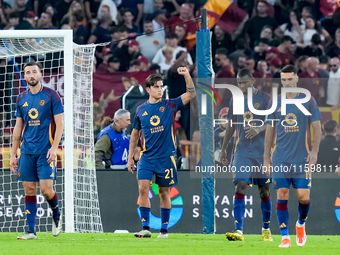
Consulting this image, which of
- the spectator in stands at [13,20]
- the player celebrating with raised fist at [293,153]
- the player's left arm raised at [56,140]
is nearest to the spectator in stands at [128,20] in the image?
the spectator in stands at [13,20]

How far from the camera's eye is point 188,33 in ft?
55.6

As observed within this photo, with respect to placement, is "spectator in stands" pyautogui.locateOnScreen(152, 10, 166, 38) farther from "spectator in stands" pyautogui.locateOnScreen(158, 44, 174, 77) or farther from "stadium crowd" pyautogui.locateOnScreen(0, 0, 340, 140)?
"spectator in stands" pyautogui.locateOnScreen(158, 44, 174, 77)

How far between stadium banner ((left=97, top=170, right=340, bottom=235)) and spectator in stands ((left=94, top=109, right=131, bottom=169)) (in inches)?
24.9

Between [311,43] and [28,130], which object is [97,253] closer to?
[28,130]

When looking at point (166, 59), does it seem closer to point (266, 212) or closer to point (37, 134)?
point (266, 212)

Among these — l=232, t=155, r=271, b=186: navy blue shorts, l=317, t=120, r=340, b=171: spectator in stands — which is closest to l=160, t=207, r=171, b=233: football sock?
l=232, t=155, r=271, b=186: navy blue shorts

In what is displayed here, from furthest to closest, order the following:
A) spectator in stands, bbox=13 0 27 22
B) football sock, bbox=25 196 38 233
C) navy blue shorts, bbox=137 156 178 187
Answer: spectator in stands, bbox=13 0 27 22, navy blue shorts, bbox=137 156 178 187, football sock, bbox=25 196 38 233

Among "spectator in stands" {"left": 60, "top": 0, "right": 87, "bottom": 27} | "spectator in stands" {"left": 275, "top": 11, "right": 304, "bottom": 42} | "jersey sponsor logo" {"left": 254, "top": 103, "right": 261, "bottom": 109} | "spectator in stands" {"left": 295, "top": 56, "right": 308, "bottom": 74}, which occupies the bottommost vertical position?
"jersey sponsor logo" {"left": 254, "top": 103, "right": 261, "bottom": 109}

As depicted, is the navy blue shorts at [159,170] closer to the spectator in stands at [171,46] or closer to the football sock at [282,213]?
the football sock at [282,213]

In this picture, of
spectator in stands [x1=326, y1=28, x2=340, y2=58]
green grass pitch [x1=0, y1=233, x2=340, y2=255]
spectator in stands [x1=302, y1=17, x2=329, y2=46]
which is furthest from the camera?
spectator in stands [x1=302, y1=17, x2=329, y2=46]

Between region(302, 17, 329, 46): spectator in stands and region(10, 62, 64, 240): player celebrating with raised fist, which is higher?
region(302, 17, 329, 46): spectator in stands

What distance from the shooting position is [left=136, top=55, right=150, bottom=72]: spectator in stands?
15.9 meters

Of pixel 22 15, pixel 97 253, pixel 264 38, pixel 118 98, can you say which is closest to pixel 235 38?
pixel 264 38

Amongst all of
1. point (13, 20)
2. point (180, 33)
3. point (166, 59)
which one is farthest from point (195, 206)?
point (13, 20)
